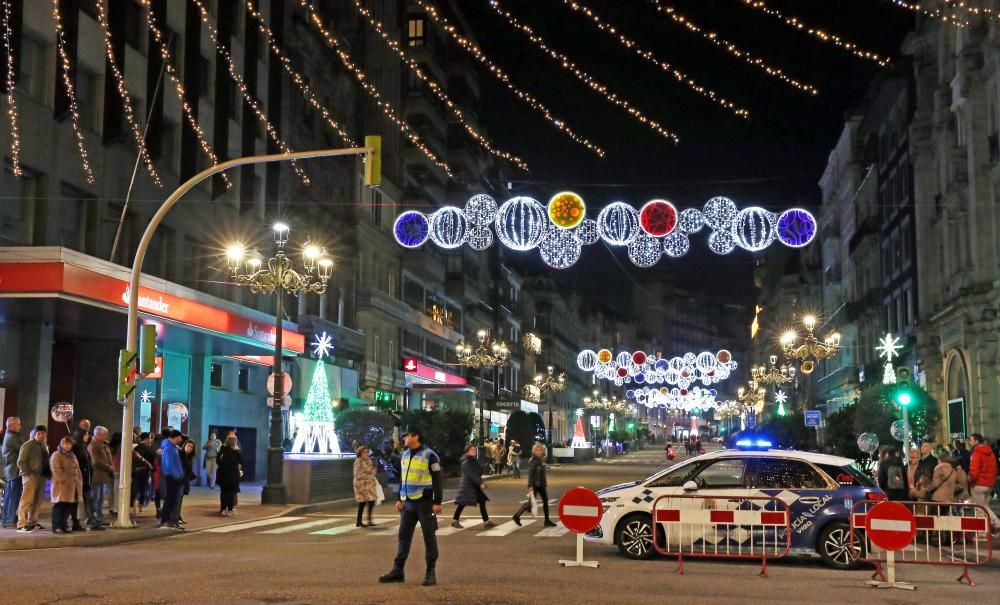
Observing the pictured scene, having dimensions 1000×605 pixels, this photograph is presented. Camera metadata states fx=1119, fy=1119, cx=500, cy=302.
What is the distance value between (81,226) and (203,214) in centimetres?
728

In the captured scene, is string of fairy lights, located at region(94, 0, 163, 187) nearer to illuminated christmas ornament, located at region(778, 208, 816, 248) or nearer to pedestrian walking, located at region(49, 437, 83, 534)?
pedestrian walking, located at region(49, 437, 83, 534)

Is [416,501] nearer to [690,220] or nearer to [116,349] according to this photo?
[690,220]

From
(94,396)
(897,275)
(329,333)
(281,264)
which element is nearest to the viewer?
(281,264)

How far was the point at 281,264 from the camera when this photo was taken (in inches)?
1056

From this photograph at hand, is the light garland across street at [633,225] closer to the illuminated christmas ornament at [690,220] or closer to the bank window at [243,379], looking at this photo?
the illuminated christmas ornament at [690,220]

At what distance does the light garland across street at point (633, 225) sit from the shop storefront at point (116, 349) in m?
7.56

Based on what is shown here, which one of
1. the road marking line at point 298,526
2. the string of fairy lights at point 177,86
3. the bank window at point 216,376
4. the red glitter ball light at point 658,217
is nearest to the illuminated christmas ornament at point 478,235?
the red glitter ball light at point 658,217

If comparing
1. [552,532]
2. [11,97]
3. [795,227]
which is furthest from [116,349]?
[795,227]

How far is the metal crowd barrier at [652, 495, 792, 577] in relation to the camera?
588 inches

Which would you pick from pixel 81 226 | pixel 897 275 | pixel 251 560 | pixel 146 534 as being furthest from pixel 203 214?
pixel 897 275

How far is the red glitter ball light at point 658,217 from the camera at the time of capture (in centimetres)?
2361

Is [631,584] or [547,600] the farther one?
[631,584]

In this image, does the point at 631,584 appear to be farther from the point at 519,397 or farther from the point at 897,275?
the point at 519,397

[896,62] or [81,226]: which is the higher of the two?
[896,62]
